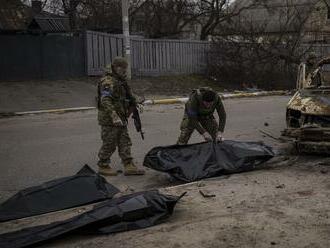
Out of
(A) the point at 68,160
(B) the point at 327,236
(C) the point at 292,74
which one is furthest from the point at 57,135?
(C) the point at 292,74

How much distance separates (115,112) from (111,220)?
2667 mm

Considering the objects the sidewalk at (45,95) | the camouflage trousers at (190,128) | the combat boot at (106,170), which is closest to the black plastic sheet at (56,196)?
the combat boot at (106,170)

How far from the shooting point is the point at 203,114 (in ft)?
27.2

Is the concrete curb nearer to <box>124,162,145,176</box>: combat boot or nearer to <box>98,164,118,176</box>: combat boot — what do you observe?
<box>98,164,118,176</box>: combat boot

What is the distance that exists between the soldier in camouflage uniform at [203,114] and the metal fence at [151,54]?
14.1m

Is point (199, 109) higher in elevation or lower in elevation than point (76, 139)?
higher

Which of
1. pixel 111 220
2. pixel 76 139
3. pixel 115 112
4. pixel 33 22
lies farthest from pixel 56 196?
pixel 33 22

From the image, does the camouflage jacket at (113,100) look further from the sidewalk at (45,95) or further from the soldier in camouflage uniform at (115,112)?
the sidewalk at (45,95)

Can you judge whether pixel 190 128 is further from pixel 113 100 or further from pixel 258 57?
pixel 258 57

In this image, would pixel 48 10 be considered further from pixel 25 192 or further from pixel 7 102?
pixel 25 192

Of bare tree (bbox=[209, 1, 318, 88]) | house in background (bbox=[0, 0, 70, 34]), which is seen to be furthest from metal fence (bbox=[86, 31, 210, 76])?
house in background (bbox=[0, 0, 70, 34])

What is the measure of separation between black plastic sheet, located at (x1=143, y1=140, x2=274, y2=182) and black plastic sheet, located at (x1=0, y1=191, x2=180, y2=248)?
1720 mm

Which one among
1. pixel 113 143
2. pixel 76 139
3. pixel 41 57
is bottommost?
pixel 76 139

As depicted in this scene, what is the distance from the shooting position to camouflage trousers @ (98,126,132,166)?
25.8 ft
